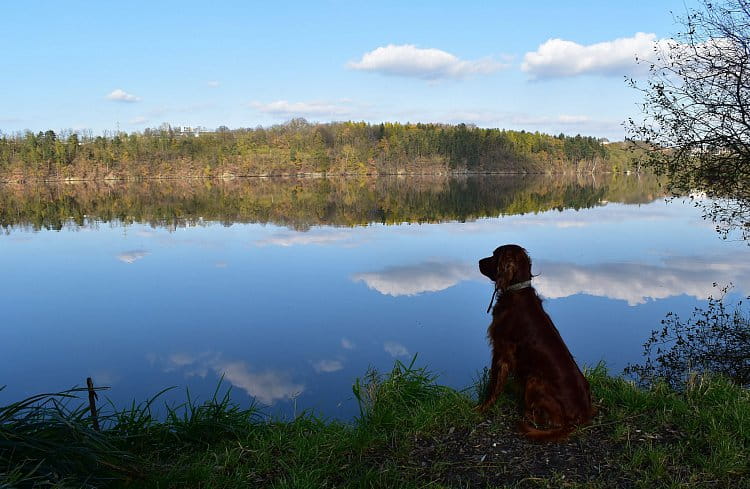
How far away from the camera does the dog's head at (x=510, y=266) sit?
11.9 feet

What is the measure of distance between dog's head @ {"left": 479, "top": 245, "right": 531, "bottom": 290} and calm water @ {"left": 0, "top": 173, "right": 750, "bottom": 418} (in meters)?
3.21

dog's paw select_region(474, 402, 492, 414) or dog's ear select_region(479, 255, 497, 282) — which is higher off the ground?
dog's ear select_region(479, 255, 497, 282)

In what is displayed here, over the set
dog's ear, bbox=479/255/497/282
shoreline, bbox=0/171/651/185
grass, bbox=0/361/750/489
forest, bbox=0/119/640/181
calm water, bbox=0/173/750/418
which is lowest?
calm water, bbox=0/173/750/418

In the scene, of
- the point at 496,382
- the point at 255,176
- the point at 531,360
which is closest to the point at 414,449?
the point at 496,382

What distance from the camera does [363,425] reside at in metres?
3.99

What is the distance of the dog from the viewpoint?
11.1ft

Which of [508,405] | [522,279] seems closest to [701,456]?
[508,405]

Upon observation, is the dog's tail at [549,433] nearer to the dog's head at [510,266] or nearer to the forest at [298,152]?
the dog's head at [510,266]

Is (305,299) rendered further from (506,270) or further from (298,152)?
(298,152)

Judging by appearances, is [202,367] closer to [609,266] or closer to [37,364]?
[37,364]

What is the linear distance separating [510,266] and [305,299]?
26.7 feet

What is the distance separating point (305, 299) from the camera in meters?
11.3

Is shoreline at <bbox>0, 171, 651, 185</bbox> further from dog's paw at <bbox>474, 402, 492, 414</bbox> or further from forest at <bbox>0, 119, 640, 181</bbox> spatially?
dog's paw at <bbox>474, 402, 492, 414</bbox>

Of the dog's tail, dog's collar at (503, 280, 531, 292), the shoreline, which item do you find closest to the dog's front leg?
the dog's tail
